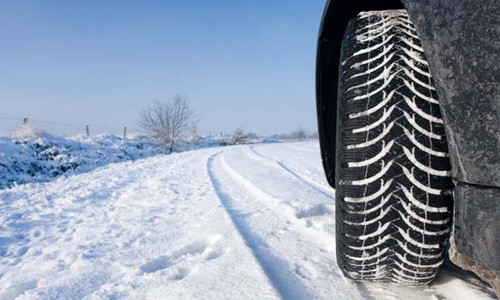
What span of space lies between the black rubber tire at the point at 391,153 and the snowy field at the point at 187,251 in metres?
0.24

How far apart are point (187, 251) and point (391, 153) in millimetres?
1212

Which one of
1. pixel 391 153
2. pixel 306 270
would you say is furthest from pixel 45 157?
pixel 391 153

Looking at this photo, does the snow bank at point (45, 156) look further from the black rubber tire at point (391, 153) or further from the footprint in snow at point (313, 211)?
the black rubber tire at point (391, 153)

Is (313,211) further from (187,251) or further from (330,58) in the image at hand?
(330,58)

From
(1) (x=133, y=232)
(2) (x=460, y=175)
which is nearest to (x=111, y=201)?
(1) (x=133, y=232)

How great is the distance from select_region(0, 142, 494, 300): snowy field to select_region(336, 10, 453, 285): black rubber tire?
24 cm

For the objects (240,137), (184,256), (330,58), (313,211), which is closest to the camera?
(330,58)

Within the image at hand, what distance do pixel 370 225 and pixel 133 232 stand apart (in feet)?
5.24

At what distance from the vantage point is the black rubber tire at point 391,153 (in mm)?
1050

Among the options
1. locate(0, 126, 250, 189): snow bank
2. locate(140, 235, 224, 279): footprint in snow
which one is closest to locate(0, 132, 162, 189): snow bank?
locate(0, 126, 250, 189): snow bank

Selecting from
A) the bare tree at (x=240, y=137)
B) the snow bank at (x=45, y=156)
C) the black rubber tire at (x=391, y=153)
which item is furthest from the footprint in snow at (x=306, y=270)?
the bare tree at (x=240, y=137)

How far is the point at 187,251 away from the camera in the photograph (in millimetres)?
1858

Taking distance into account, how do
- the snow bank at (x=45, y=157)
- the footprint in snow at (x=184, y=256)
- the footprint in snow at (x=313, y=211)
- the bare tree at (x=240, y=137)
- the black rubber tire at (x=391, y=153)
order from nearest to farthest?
the black rubber tire at (x=391, y=153)
the footprint in snow at (x=184, y=256)
the footprint in snow at (x=313, y=211)
the snow bank at (x=45, y=157)
the bare tree at (x=240, y=137)

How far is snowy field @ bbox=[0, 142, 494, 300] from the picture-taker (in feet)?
4.38
